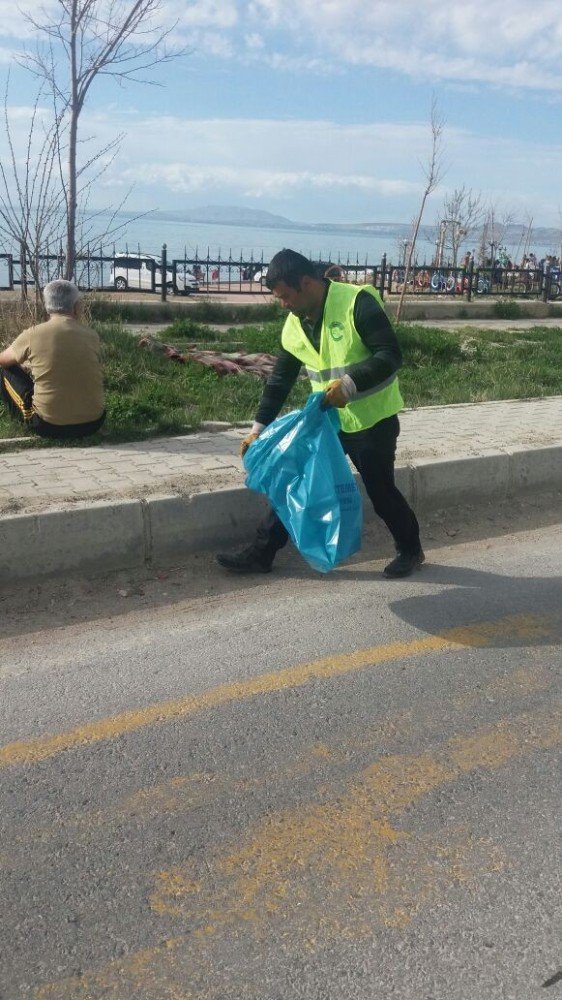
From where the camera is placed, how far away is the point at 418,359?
1210 centimetres

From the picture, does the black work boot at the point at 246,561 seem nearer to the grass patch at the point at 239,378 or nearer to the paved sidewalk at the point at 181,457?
the paved sidewalk at the point at 181,457

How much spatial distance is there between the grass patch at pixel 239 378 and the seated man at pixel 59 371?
0.73 ft

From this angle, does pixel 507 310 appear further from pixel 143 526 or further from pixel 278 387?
pixel 143 526

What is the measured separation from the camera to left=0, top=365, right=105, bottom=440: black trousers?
22.4 feet

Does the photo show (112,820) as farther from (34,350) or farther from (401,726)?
(34,350)

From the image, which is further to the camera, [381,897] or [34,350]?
[34,350]

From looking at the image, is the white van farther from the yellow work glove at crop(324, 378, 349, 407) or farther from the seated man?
the yellow work glove at crop(324, 378, 349, 407)

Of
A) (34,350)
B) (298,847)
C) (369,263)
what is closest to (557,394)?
(34,350)

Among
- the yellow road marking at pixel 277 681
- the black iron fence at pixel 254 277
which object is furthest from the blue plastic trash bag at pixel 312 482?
the black iron fence at pixel 254 277

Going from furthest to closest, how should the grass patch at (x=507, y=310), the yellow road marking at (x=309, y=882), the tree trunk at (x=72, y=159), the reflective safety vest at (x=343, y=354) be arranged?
the grass patch at (x=507, y=310)
the tree trunk at (x=72, y=159)
the reflective safety vest at (x=343, y=354)
the yellow road marking at (x=309, y=882)

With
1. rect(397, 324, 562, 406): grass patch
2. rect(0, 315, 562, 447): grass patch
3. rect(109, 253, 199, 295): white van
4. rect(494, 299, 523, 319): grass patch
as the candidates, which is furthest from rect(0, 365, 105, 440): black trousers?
rect(494, 299, 523, 319): grass patch

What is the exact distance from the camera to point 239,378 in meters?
9.80

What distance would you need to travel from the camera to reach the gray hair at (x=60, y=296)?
655 cm

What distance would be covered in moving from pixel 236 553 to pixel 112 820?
2.47m
